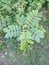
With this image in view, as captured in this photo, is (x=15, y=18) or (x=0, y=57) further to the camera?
(x=15, y=18)

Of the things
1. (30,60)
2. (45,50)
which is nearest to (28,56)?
(30,60)

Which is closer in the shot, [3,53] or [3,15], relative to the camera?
[3,53]

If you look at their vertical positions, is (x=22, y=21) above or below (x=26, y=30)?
above

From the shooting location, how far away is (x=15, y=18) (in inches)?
145

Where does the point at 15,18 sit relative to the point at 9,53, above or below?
above

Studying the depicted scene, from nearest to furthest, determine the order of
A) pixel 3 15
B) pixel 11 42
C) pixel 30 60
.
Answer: pixel 30 60 < pixel 11 42 < pixel 3 15

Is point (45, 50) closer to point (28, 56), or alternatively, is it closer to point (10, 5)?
point (28, 56)

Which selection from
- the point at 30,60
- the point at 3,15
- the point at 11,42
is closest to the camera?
the point at 30,60

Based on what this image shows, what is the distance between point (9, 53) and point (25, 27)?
0.52 m

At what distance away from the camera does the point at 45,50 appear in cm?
332

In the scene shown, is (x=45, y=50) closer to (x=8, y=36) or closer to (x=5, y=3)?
(x=8, y=36)

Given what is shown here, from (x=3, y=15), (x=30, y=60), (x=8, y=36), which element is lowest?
(x=30, y=60)

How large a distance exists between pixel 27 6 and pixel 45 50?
0.97m

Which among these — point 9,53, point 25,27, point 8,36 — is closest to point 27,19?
point 25,27
